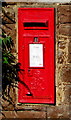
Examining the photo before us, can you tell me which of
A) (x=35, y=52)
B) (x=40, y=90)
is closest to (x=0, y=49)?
(x=35, y=52)

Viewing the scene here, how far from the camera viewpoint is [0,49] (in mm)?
5207

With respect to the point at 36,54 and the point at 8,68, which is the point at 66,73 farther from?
the point at 8,68

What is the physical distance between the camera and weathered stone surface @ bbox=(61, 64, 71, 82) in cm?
520

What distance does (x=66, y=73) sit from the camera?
5211mm

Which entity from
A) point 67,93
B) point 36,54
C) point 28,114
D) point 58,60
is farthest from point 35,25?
point 28,114

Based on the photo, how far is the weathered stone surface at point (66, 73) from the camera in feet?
17.1

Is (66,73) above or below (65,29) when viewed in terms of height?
below

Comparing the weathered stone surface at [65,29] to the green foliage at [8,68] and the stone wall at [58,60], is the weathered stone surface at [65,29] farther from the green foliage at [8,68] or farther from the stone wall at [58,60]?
the green foliage at [8,68]

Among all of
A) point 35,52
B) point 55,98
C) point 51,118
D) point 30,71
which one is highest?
point 35,52

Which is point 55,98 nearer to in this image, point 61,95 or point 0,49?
point 61,95

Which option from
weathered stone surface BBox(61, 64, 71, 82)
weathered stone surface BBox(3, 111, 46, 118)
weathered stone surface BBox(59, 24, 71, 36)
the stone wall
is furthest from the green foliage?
weathered stone surface BBox(59, 24, 71, 36)

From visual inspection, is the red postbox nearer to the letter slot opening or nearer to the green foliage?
the letter slot opening

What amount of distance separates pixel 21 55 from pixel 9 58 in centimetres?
23

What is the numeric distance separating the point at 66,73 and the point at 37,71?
0.49 m
